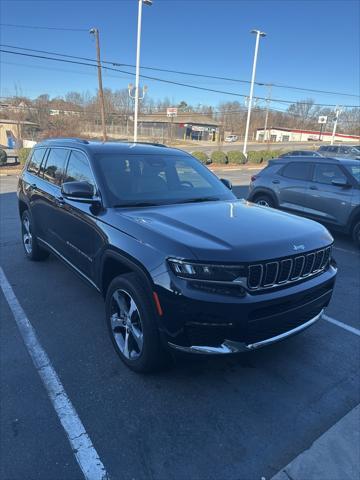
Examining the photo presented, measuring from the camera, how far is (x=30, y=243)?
18.6 ft

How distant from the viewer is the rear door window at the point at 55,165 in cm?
432

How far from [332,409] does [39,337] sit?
2704mm

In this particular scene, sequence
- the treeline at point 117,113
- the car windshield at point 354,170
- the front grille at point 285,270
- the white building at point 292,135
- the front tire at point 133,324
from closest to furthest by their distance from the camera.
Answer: the front grille at point 285,270 → the front tire at point 133,324 → the car windshield at point 354,170 → the treeline at point 117,113 → the white building at point 292,135

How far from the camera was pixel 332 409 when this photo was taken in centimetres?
266

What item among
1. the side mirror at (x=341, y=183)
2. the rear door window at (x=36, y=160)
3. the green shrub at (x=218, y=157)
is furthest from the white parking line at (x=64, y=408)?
the green shrub at (x=218, y=157)

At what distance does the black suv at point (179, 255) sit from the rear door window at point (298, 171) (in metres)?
4.35

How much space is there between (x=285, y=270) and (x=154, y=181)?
1757 millimetres

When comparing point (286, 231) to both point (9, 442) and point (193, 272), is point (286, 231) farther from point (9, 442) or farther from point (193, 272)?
point (9, 442)

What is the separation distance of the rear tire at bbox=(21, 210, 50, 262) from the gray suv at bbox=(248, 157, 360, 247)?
17.5 feet

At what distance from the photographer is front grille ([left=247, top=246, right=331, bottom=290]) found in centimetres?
244

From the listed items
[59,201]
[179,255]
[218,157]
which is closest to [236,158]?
[218,157]

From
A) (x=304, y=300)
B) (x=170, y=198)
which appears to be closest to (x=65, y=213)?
(x=170, y=198)

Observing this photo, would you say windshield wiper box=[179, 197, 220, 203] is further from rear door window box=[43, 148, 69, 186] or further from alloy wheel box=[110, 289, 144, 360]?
rear door window box=[43, 148, 69, 186]

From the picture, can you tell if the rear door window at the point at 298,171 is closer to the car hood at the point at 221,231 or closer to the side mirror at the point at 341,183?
the side mirror at the point at 341,183
